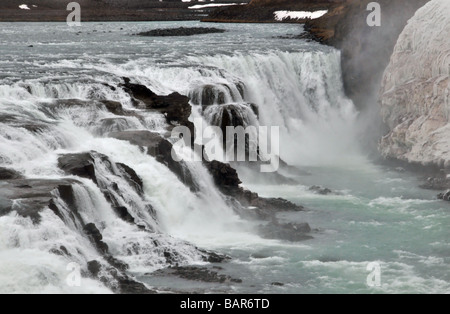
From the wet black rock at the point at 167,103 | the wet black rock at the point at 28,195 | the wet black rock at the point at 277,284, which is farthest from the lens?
the wet black rock at the point at 167,103

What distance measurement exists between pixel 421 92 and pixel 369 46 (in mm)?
9130

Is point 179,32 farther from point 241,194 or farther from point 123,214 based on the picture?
point 123,214

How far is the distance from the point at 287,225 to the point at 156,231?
4.82 metres

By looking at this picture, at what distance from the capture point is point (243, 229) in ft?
100

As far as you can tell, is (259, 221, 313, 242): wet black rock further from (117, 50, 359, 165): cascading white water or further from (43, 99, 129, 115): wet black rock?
(117, 50, 359, 165): cascading white water

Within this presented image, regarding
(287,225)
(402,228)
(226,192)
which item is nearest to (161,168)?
(226,192)

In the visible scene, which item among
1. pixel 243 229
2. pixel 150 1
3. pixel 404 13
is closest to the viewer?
pixel 243 229

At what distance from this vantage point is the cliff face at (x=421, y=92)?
39594mm

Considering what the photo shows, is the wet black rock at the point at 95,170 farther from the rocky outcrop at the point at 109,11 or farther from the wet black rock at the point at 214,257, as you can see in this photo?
the rocky outcrop at the point at 109,11

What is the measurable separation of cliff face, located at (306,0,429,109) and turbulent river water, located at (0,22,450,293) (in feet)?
3.25

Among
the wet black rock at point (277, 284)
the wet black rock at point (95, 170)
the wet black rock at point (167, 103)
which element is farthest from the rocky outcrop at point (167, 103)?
the wet black rock at point (277, 284)

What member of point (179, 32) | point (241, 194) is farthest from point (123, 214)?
point (179, 32)

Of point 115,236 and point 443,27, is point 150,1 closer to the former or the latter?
point 443,27

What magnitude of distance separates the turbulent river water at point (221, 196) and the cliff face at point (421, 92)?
1559 mm
